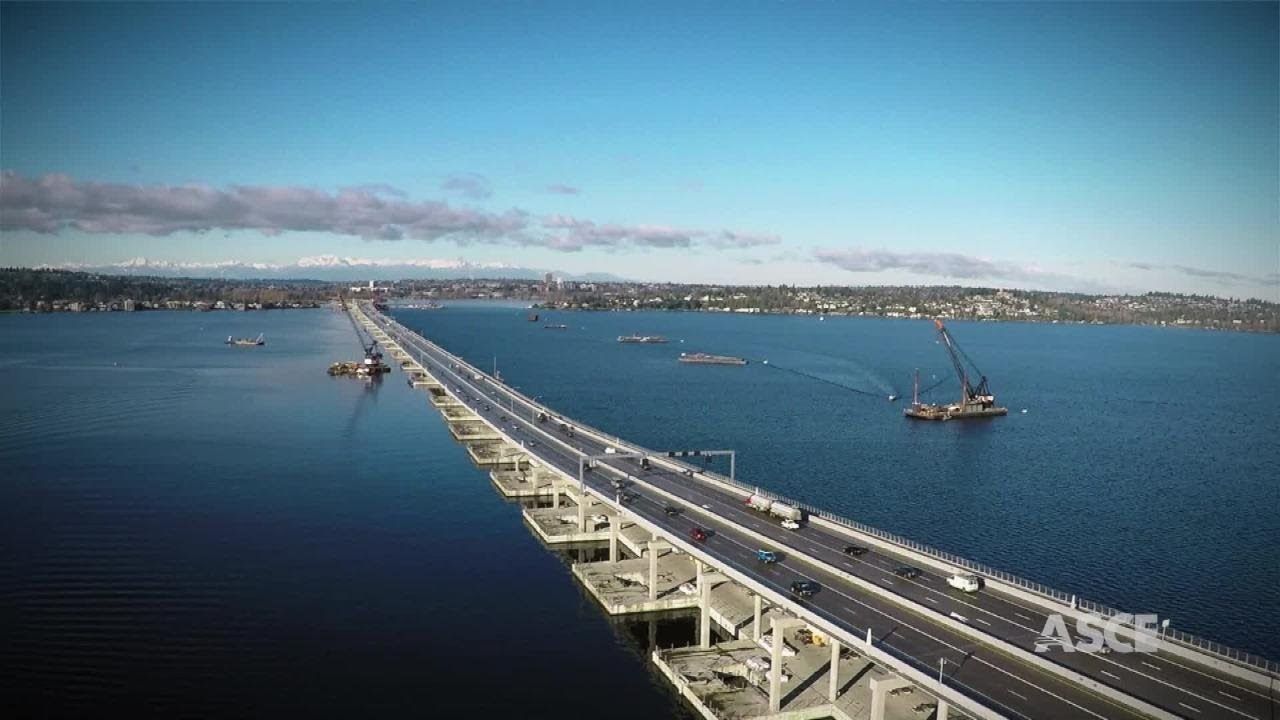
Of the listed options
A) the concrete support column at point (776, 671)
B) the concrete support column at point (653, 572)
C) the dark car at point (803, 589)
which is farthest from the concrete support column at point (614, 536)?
the concrete support column at point (776, 671)

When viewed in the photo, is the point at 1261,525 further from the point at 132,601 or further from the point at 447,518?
the point at 132,601

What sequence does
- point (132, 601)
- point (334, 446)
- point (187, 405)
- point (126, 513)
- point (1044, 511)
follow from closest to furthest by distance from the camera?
point (132, 601)
point (126, 513)
point (1044, 511)
point (334, 446)
point (187, 405)

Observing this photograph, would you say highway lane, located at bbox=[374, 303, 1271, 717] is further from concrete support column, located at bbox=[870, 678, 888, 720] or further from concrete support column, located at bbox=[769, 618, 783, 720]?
concrete support column, located at bbox=[769, 618, 783, 720]

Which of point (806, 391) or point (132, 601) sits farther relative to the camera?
point (806, 391)

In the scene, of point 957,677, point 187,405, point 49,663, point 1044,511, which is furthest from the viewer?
point 187,405

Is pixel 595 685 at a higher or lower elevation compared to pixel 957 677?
lower

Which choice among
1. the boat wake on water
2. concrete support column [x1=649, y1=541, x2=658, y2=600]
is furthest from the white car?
the boat wake on water

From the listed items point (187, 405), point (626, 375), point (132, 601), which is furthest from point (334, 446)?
point (626, 375)
